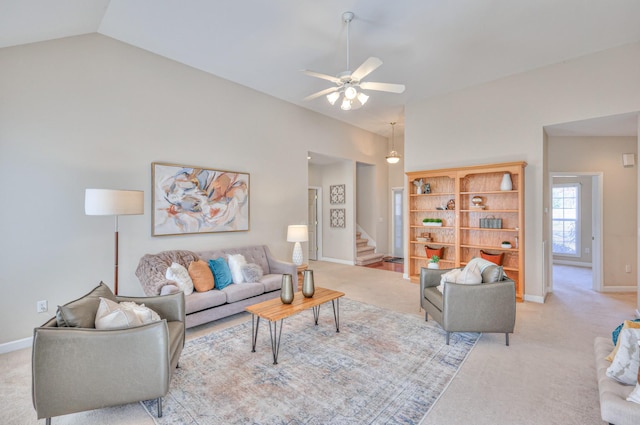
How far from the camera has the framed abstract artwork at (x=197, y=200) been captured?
3.95 m

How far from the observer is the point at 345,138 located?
7094 millimetres

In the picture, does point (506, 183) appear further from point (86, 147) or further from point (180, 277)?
point (86, 147)

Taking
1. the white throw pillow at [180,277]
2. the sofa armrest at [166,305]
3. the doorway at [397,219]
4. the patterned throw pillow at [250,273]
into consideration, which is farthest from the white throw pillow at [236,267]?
the doorway at [397,219]

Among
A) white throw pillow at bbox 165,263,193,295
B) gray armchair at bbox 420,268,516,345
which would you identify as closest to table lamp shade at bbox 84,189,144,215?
white throw pillow at bbox 165,263,193,295

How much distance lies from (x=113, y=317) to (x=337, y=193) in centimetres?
629

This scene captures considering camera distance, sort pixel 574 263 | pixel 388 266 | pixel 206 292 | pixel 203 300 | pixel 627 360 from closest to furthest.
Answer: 1. pixel 627 360
2. pixel 203 300
3. pixel 206 292
4. pixel 574 263
5. pixel 388 266

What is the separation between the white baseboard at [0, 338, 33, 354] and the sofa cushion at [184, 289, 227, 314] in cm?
161

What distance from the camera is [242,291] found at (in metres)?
3.75

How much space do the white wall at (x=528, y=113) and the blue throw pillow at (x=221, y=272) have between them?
4050 mm

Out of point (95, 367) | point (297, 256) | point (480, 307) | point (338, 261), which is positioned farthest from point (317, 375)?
point (338, 261)

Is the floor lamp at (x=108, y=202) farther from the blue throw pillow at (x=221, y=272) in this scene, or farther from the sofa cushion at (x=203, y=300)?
the blue throw pillow at (x=221, y=272)

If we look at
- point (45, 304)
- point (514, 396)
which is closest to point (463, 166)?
point (514, 396)

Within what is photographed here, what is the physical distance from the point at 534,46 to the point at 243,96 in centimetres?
436

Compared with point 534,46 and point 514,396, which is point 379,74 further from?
point 514,396
